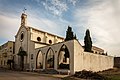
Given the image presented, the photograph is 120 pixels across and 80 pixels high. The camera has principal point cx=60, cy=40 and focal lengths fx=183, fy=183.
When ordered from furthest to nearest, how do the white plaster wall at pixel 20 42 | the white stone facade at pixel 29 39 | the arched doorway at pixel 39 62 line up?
the white plaster wall at pixel 20 42 → the white stone facade at pixel 29 39 → the arched doorway at pixel 39 62

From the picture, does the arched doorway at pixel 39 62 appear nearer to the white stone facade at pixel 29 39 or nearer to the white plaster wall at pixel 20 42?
the white stone facade at pixel 29 39

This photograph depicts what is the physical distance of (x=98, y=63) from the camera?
38.6 meters

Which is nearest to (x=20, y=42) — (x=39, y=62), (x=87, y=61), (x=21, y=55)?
(x=21, y=55)

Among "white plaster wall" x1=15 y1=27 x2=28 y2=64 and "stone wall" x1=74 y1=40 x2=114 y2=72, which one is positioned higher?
"white plaster wall" x1=15 y1=27 x2=28 y2=64

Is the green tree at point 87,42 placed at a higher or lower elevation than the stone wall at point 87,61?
higher

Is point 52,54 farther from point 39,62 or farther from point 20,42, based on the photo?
point 20,42

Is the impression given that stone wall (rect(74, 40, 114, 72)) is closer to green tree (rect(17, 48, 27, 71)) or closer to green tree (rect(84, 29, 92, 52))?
green tree (rect(84, 29, 92, 52))

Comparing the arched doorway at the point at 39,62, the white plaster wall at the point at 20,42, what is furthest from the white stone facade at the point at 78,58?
the white plaster wall at the point at 20,42

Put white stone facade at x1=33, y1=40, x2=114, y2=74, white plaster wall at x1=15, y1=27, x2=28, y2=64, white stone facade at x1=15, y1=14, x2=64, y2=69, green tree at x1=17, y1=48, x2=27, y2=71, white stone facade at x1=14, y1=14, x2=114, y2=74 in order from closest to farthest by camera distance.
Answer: white stone facade at x1=33, y1=40, x2=114, y2=74 → white stone facade at x1=14, y1=14, x2=114, y2=74 → white stone facade at x1=15, y1=14, x2=64, y2=69 → green tree at x1=17, y1=48, x2=27, y2=71 → white plaster wall at x1=15, y1=27, x2=28, y2=64

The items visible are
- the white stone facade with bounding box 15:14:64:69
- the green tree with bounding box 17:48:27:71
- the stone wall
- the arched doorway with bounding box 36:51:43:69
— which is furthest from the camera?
the green tree with bounding box 17:48:27:71

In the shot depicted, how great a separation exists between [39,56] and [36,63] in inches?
101

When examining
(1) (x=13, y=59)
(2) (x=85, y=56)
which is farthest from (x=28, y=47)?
(2) (x=85, y=56)

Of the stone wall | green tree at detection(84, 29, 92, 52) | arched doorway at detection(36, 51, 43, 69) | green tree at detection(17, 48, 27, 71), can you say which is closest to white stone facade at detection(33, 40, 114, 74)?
the stone wall

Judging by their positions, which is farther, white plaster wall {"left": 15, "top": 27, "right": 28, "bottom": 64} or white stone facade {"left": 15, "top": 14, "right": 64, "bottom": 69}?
white plaster wall {"left": 15, "top": 27, "right": 28, "bottom": 64}
